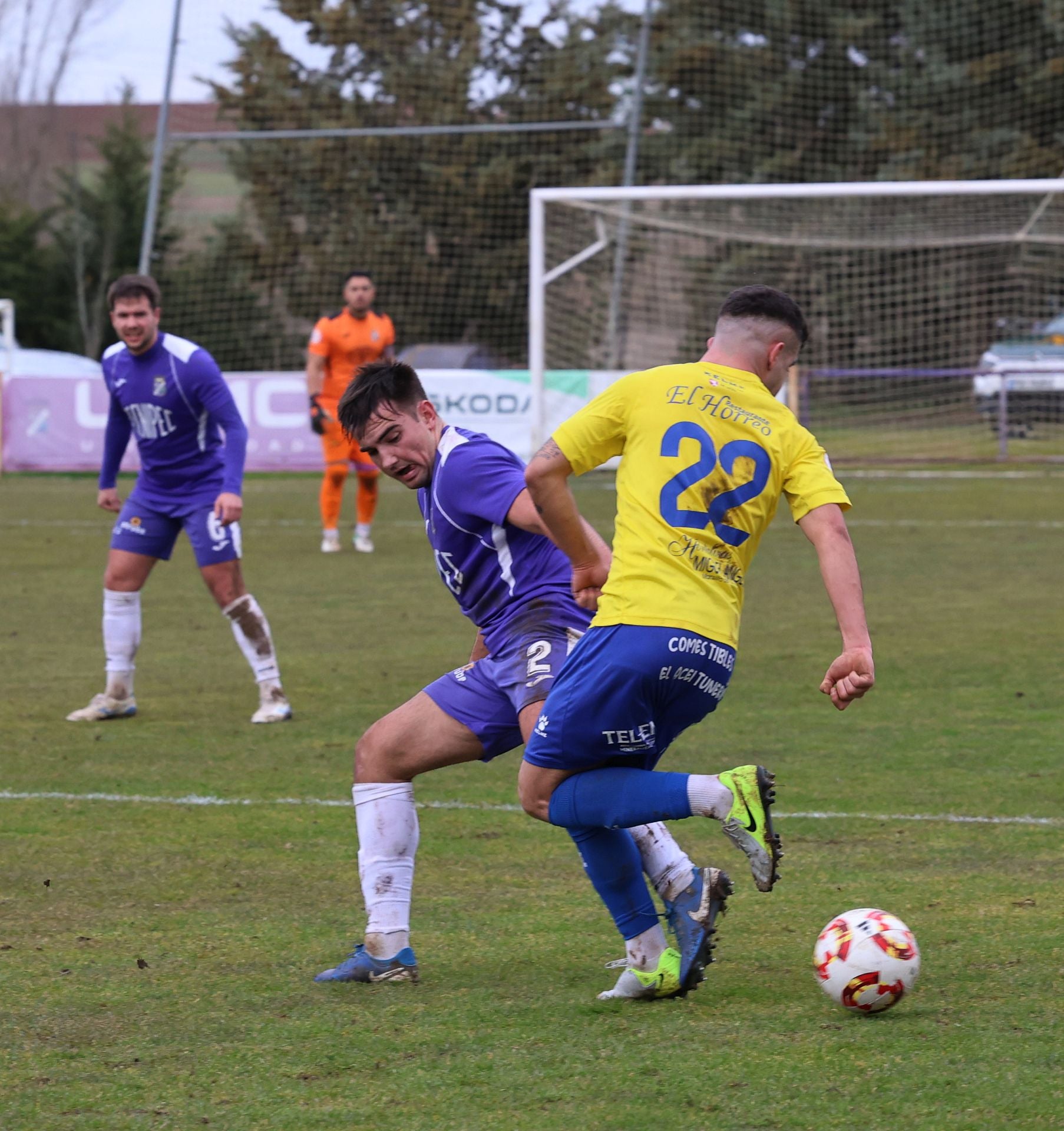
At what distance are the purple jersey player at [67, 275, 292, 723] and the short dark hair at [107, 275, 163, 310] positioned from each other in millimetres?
16

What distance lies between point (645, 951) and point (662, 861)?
222 millimetres

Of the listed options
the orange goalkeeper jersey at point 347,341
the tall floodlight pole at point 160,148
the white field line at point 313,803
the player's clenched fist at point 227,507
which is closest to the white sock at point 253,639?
the player's clenched fist at point 227,507

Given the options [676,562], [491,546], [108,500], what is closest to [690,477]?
[676,562]

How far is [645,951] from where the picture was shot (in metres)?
4.25

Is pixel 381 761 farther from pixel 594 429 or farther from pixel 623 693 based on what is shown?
pixel 594 429

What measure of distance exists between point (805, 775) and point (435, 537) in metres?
2.78

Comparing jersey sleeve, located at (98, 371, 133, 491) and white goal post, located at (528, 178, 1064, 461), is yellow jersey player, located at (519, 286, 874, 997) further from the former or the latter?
white goal post, located at (528, 178, 1064, 461)

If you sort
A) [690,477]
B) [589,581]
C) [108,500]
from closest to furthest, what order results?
[690,477] → [589,581] → [108,500]

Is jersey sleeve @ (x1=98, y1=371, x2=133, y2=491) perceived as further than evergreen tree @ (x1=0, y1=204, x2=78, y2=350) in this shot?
No

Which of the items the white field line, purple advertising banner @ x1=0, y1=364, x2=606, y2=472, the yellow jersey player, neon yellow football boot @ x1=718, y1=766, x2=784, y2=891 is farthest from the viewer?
purple advertising banner @ x1=0, y1=364, x2=606, y2=472

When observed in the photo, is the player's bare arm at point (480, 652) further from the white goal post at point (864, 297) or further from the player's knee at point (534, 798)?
the white goal post at point (864, 297)

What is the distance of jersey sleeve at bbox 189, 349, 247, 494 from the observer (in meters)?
7.94

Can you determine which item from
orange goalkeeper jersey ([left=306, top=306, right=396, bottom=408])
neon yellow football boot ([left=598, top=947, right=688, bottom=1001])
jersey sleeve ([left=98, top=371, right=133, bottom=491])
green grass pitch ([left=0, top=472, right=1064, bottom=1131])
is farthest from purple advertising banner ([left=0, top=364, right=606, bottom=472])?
neon yellow football boot ([left=598, top=947, right=688, bottom=1001])

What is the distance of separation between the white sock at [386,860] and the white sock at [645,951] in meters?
0.58
